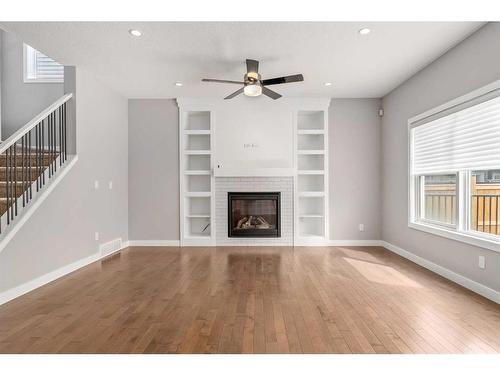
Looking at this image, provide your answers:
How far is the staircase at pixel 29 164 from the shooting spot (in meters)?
3.14

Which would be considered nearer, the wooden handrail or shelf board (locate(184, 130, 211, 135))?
the wooden handrail

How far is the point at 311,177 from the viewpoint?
6.11 meters

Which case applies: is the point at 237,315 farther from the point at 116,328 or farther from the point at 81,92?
the point at 81,92

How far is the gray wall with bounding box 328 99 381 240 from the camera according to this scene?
19.0ft

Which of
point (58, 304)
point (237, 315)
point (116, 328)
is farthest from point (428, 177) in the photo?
point (58, 304)

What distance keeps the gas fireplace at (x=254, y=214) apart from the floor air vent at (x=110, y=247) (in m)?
1.97

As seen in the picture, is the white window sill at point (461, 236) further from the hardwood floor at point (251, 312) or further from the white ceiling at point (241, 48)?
the white ceiling at point (241, 48)

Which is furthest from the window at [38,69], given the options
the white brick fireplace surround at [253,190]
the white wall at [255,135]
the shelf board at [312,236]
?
the shelf board at [312,236]

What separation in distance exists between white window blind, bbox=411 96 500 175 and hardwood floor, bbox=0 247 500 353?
1.38 metres

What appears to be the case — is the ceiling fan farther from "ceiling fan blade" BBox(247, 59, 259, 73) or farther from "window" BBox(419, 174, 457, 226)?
"window" BBox(419, 174, 457, 226)

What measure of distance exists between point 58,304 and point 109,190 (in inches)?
98.7

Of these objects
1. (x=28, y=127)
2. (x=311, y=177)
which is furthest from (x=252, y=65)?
(x=311, y=177)

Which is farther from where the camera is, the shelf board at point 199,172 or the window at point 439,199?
the shelf board at point 199,172

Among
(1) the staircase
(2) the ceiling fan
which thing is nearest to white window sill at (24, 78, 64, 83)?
(1) the staircase
